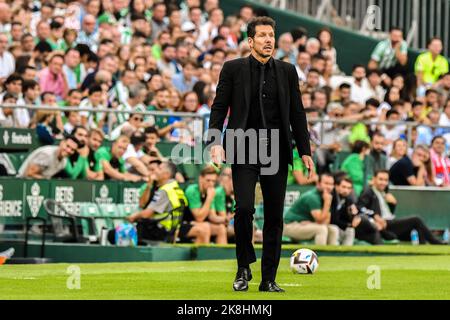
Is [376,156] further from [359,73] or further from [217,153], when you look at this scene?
[217,153]

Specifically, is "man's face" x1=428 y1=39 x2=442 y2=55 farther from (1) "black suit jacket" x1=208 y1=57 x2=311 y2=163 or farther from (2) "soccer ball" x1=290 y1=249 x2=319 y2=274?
(1) "black suit jacket" x1=208 y1=57 x2=311 y2=163

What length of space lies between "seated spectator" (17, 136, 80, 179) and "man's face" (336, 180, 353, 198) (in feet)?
15.5

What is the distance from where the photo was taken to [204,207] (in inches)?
923

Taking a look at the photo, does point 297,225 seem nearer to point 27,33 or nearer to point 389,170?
point 389,170

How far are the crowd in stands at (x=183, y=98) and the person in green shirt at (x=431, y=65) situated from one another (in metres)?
0.02

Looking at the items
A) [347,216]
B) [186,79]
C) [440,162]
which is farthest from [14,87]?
[440,162]

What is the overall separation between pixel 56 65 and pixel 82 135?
2740 millimetres

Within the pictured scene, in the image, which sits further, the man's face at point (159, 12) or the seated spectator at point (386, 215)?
the man's face at point (159, 12)

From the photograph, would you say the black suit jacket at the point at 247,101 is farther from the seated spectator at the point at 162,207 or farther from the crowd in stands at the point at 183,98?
the seated spectator at the point at 162,207

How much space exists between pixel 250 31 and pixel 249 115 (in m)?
0.78

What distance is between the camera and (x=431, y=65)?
3256 centimetres

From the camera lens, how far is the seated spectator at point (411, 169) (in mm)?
26859

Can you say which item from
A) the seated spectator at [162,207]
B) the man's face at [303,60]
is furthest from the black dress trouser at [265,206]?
the man's face at [303,60]

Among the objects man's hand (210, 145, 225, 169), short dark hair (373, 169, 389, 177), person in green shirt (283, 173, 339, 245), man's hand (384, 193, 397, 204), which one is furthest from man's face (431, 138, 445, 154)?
man's hand (210, 145, 225, 169)
